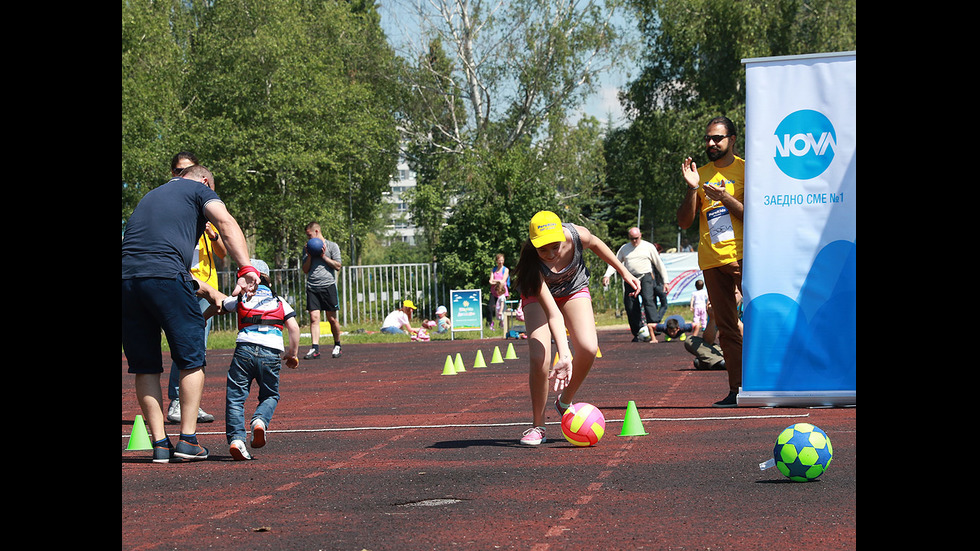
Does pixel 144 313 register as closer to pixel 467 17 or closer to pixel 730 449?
pixel 730 449

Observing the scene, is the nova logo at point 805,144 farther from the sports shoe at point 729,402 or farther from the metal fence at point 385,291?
the metal fence at point 385,291

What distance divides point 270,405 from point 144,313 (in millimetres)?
1054

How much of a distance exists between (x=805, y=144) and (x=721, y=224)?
104cm

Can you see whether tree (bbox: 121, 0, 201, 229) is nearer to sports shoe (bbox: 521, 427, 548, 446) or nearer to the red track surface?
the red track surface

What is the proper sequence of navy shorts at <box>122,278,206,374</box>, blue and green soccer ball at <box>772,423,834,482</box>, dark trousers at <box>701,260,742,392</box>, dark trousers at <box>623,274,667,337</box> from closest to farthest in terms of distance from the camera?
1. blue and green soccer ball at <box>772,423,834,482</box>
2. navy shorts at <box>122,278,206,374</box>
3. dark trousers at <box>701,260,742,392</box>
4. dark trousers at <box>623,274,667,337</box>

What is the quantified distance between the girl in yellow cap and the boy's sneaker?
7.11ft

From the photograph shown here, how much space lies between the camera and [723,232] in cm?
956

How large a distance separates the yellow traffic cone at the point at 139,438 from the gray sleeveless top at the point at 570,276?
3175 millimetres

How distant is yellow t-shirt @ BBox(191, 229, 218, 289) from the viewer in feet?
31.5

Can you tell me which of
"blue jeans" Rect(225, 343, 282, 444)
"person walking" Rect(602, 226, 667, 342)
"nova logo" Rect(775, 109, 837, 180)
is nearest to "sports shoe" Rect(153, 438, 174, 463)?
"blue jeans" Rect(225, 343, 282, 444)

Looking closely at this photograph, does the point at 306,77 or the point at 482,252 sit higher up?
the point at 306,77

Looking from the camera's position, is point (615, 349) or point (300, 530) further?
point (615, 349)
